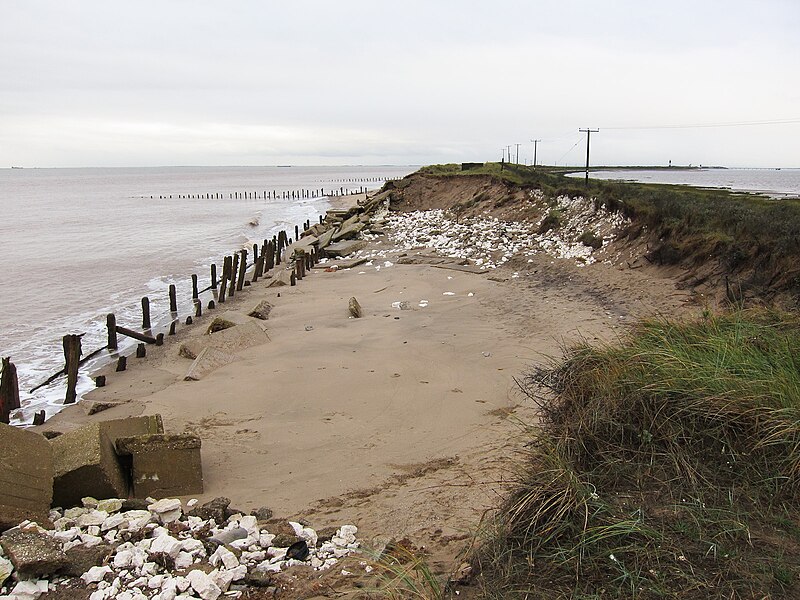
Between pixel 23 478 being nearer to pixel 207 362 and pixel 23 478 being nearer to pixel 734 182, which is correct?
pixel 207 362

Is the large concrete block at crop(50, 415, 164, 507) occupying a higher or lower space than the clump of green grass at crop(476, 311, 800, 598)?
lower

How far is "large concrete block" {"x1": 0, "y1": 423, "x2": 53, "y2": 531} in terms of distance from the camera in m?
5.10

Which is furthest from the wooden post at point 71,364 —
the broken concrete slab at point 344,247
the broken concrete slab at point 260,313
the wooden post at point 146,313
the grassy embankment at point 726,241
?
the broken concrete slab at point 344,247

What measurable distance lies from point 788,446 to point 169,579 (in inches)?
177

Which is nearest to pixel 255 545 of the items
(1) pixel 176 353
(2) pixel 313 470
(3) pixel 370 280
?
(2) pixel 313 470

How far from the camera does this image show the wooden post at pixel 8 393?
9.99 metres

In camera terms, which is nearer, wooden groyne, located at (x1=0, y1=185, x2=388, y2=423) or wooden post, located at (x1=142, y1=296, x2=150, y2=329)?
wooden groyne, located at (x1=0, y1=185, x2=388, y2=423)

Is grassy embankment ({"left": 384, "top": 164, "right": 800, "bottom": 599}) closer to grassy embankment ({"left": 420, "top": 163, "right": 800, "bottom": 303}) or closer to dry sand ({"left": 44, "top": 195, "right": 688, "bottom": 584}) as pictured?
dry sand ({"left": 44, "top": 195, "right": 688, "bottom": 584})

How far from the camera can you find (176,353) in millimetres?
13320

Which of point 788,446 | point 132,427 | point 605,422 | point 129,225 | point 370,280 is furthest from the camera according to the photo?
point 129,225

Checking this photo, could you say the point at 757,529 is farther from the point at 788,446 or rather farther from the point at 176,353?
the point at 176,353

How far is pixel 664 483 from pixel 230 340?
969 cm

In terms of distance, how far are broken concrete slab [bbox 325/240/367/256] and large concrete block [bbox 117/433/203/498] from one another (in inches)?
794

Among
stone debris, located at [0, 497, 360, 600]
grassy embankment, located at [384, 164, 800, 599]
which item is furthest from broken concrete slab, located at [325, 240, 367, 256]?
stone debris, located at [0, 497, 360, 600]
